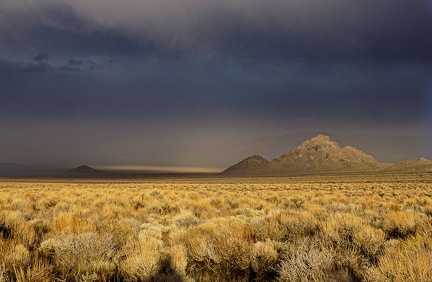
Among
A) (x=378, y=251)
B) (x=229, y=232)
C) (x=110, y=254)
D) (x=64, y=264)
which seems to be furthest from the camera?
(x=229, y=232)

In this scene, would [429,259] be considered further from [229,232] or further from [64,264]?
[64,264]

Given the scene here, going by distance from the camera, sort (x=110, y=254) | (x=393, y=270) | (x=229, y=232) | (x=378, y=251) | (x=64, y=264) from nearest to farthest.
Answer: (x=393, y=270), (x=64, y=264), (x=110, y=254), (x=378, y=251), (x=229, y=232)

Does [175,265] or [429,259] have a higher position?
[429,259]

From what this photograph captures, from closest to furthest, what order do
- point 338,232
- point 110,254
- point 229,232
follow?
point 110,254 < point 229,232 < point 338,232

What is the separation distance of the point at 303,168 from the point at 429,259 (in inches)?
7824

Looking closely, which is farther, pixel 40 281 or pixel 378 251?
pixel 378 251

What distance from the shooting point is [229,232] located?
7.54 metres

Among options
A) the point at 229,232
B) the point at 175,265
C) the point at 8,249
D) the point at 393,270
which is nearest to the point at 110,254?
the point at 175,265

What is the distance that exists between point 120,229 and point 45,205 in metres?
11.6

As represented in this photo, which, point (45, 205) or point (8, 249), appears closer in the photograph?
point (8, 249)

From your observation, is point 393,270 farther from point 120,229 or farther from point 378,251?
point 120,229

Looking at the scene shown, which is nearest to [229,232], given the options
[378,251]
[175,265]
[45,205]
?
[175,265]

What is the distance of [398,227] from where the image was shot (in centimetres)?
931

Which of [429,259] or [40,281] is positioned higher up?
[429,259]
